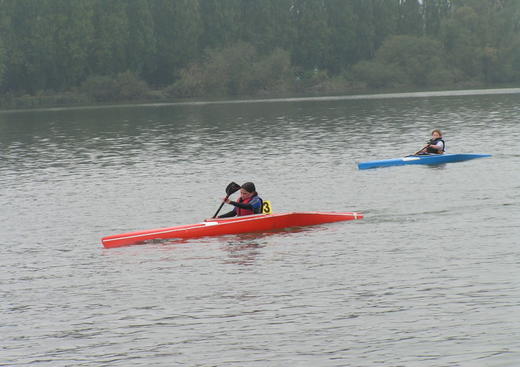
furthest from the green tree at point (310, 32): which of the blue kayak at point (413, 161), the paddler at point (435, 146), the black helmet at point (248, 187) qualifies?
the black helmet at point (248, 187)

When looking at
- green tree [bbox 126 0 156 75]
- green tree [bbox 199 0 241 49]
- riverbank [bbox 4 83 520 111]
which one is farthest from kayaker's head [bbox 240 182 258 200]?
green tree [bbox 199 0 241 49]

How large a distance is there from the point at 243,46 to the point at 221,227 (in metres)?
101

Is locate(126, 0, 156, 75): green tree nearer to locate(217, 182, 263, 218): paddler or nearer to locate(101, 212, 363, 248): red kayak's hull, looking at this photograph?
locate(217, 182, 263, 218): paddler

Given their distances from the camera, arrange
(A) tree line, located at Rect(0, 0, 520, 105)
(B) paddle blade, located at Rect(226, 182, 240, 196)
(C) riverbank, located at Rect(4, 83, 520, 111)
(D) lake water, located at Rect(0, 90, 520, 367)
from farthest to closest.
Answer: (A) tree line, located at Rect(0, 0, 520, 105) → (C) riverbank, located at Rect(4, 83, 520, 111) → (B) paddle blade, located at Rect(226, 182, 240, 196) → (D) lake water, located at Rect(0, 90, 520, 367)

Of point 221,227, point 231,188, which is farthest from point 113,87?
point 231,188

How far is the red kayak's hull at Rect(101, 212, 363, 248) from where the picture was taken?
2180 cm

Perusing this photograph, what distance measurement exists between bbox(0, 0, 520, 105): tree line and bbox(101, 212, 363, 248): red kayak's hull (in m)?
87.3

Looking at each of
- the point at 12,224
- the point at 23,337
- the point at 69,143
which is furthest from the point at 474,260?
the point at 69,143

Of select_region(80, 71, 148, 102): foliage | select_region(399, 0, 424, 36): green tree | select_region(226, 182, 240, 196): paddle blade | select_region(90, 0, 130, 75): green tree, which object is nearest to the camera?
select_region(226, 182, 240, 196): paddle blade

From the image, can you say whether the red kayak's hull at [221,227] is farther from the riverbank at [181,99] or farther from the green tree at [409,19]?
the green tree at [409,19]

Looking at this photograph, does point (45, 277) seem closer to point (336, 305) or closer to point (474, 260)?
point (336, 305)

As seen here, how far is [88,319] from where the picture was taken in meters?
15.8

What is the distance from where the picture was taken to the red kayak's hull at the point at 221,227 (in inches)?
858

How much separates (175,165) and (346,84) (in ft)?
283
